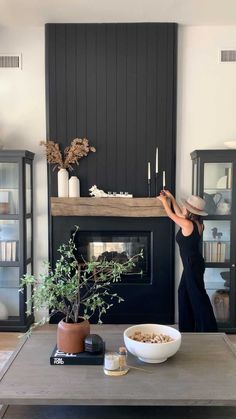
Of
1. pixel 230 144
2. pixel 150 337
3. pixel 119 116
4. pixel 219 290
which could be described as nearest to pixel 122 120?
pixel 119 116

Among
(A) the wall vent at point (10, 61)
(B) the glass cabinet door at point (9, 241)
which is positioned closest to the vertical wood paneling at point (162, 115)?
(A) the wall vent at point (10, 61)

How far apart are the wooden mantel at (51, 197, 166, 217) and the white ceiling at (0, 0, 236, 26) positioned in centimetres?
181

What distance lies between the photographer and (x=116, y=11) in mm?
3736

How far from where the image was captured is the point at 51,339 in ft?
7.93

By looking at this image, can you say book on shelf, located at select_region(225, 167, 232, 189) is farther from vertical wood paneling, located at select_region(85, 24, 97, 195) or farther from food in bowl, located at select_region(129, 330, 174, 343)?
food in bowl, located at select_region(129, 330, 174, 343)

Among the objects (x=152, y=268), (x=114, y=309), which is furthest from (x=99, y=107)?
(x=114, y=309)

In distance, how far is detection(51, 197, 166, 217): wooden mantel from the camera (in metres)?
3.99

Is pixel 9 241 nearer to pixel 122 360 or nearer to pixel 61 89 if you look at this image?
pixel 61 89

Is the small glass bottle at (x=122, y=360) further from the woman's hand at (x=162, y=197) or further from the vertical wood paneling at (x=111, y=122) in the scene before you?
the vertical wood paneling at (x=111, y=122)

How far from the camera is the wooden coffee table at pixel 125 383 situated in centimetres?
173

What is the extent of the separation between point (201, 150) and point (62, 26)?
1922 mm

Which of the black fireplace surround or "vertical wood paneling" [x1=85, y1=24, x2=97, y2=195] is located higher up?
"vertical wood paneling" [x1=85, y1=24, x2=97, y2=195]

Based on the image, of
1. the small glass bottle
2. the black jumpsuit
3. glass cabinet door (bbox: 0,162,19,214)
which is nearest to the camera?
the small glass bottle

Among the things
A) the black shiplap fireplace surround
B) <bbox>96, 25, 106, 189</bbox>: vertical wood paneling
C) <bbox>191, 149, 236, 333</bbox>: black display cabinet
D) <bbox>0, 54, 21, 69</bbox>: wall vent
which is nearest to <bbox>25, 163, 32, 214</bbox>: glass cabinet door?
the black shiplap fireplace surround
